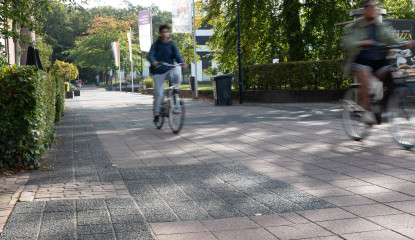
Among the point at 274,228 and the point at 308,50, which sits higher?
the point at 308,50

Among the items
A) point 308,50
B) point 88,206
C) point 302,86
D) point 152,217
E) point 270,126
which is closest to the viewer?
point 152,217

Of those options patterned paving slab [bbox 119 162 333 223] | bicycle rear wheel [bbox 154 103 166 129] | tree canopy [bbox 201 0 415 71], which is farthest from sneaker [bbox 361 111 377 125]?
tree canopy [bbox 201 0 415 71]

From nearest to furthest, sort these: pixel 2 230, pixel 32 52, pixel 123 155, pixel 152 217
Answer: pixel 2 230 → pixel 152 217 → pixel 123 155 → pixel 32 52

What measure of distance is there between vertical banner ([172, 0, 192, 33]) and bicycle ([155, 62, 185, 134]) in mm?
15438

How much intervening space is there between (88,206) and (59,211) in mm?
254

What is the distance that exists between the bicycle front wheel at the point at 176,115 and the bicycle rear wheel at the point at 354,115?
322 cm

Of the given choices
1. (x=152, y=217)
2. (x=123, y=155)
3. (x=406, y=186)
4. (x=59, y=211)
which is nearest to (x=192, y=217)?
(x=152, y=217)

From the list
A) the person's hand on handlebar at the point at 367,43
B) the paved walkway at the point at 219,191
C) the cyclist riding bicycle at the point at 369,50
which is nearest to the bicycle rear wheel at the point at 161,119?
the paved walkway at the point at 219,191

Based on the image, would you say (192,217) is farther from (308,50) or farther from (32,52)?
(308,50)

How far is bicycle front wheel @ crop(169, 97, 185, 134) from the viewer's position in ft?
→ 29.9

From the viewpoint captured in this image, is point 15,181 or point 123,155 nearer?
point 15,181

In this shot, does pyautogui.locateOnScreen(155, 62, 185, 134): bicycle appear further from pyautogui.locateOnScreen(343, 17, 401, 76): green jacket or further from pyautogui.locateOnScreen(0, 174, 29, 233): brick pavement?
pyautogui.locateOnScreen(0, 174, 29, 233): brick pavement

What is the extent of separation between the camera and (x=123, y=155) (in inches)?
264

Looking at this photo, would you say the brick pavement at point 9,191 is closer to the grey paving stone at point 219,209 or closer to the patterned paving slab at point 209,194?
the patterned paving slab at point 209,194
